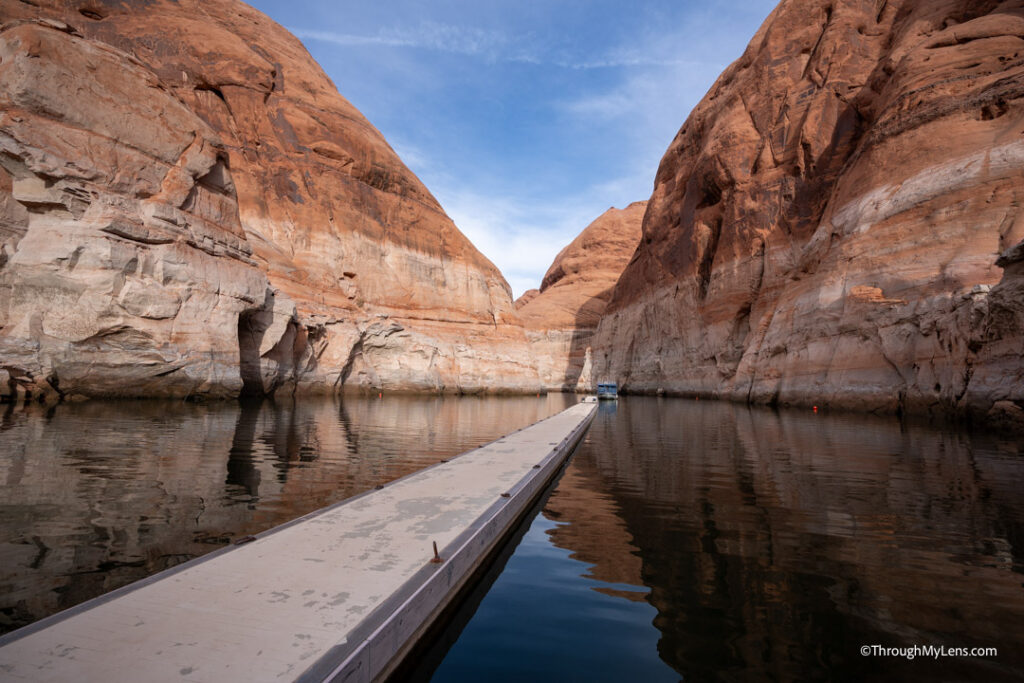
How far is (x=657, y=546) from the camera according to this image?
17.4 ft

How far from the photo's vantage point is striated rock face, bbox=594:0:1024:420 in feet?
66.0

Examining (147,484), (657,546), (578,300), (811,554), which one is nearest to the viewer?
(811,554)

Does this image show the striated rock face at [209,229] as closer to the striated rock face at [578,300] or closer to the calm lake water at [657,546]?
the calm lake water at [657,546]

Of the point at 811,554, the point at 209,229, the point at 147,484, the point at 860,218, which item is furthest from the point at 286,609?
the point at 860,218

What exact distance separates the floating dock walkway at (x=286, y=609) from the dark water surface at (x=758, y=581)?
527 mm

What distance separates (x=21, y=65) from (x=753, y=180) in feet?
158

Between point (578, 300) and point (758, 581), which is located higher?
point (578, 300)

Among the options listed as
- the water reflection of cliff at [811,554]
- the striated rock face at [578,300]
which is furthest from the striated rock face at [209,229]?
the striated rock face at [578,300]

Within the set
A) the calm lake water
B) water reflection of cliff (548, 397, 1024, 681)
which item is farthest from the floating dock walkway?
water reflection of cliff (548, 397, 1024, 681)

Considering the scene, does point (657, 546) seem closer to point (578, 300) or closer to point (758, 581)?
point (758, 581)

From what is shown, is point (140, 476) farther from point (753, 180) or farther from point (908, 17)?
point (908, 17)

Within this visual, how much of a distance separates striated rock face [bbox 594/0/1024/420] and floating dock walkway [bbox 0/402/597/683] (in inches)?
753

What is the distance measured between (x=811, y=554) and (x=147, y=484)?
8.96 meters

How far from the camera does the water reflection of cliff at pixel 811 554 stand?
10.9 feet
